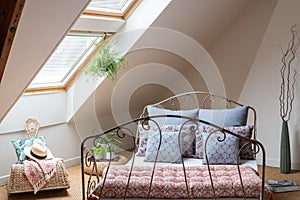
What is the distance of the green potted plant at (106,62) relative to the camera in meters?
4.48

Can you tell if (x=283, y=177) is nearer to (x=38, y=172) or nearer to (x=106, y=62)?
(x=106, y=62)

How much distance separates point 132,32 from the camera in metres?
4.36

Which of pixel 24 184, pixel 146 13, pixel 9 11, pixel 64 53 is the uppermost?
pixel 146 13

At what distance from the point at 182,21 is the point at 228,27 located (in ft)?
3.27

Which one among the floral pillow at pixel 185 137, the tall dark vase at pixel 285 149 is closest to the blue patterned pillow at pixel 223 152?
the floral pillow at pixel 185 137

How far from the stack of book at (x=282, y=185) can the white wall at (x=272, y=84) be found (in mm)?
652

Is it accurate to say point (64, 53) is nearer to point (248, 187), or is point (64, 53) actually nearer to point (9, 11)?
point (9, 11)

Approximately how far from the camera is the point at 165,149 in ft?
12.8

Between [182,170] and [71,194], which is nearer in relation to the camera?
[182,170]

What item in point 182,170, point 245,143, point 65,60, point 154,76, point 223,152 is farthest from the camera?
point 154,76

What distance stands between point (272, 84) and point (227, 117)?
3.70 ft

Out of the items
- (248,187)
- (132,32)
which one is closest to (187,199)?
(248,187)

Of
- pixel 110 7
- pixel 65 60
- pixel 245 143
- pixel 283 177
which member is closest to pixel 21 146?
pixel 65 60

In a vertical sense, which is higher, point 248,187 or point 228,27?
point 228,27
